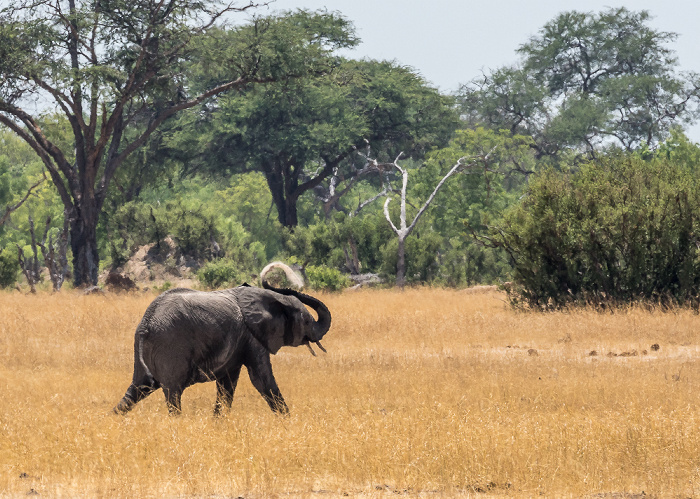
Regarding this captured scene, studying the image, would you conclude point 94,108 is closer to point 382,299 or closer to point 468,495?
point 382,299

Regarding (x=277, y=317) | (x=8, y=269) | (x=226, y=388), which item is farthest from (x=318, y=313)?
(x=8, y=269)

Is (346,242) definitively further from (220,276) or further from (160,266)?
(160,266)

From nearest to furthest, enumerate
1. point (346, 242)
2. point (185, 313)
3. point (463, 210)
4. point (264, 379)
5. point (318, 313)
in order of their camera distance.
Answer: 1. point (185, 313)
2. point (264, 379)
3. point (318, 313)
4. point (346, 242)
5. point (463, 210)

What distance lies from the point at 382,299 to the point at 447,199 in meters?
16.3

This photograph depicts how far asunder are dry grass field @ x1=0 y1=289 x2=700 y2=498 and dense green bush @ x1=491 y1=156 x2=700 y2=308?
3.25 m

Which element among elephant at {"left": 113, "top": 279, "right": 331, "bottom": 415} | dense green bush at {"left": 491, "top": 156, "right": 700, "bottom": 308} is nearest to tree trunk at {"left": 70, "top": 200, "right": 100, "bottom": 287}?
dense green bush at {"left": 491, "top": 156, "right": 700, "bottom": 308}

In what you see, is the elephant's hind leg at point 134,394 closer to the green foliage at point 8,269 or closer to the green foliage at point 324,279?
the green foliage at point 324,279

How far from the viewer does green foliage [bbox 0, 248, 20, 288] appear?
30.3 metres

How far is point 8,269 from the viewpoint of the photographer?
3041 cm

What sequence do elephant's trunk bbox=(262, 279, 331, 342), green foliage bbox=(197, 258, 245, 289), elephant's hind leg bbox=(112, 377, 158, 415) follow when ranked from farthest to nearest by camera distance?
green foliage bbox=(197, 258, 245, 289)
elephant's trunk bbox=(262, 279, 331, 342)
elephant's hind leg bbox=(112, 377, 158, 415)

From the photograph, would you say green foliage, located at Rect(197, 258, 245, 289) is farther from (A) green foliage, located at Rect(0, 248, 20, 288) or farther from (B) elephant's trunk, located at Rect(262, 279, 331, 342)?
(B) elephant's trunk, located at Rect(262, 279, 331, 342)

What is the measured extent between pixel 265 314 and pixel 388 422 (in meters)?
1.69

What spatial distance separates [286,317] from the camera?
8961 mm

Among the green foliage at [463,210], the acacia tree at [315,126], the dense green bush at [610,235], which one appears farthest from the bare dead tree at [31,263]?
the dense green bush at [610,235]
